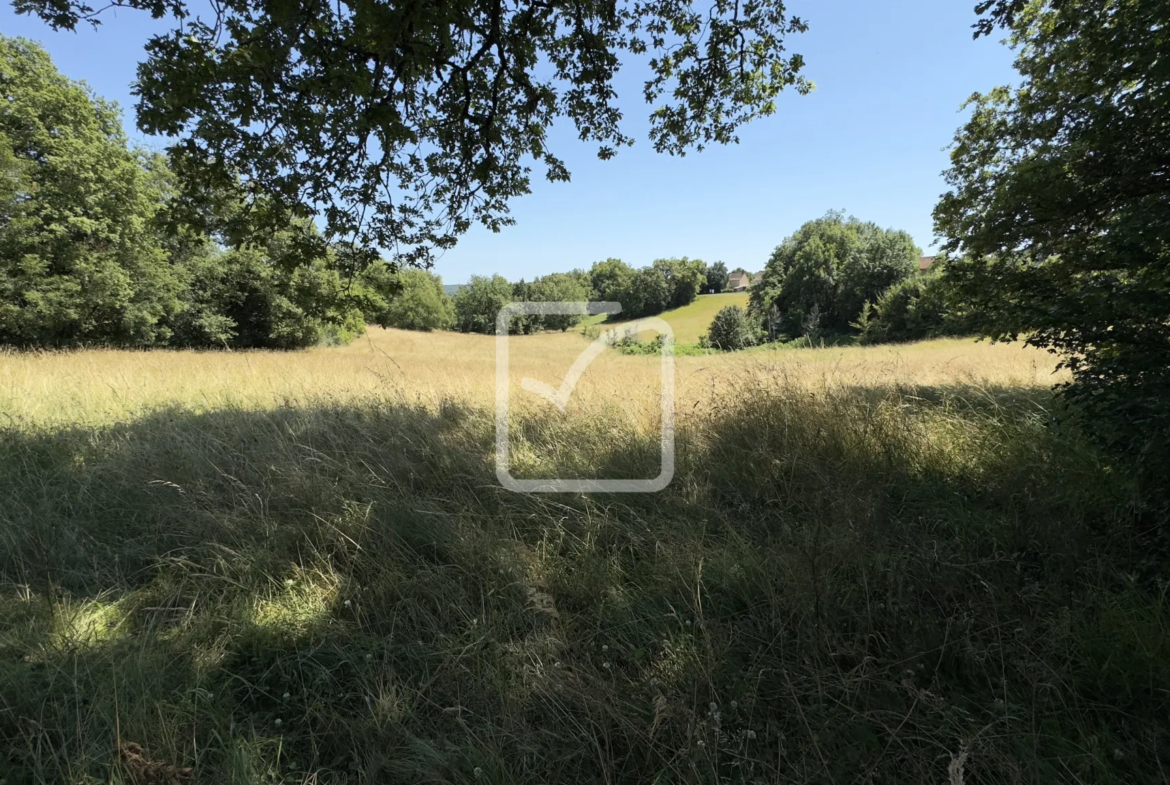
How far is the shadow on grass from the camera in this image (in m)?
1.53

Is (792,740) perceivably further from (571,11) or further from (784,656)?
(571,11)

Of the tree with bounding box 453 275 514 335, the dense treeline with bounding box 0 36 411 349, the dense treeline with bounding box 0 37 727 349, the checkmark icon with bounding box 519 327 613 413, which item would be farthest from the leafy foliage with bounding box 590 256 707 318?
the checkmark icon with bounding box 519 327 613 413

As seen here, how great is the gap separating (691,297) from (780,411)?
6059cm

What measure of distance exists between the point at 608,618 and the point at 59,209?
24.9 meters

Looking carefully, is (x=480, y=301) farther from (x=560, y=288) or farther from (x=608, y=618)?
(x=608, y=618)

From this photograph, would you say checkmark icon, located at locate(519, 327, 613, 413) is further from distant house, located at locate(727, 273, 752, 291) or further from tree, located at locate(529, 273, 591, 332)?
distant house, located at locate(727, 273, 752, 291)

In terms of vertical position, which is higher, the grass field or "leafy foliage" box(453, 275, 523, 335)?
"leafy foliage" box(453, 275, 523, 335)

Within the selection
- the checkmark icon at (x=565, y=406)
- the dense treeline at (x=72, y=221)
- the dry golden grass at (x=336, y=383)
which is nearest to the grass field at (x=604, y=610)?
the checkmark icon at (x=565, y=406)

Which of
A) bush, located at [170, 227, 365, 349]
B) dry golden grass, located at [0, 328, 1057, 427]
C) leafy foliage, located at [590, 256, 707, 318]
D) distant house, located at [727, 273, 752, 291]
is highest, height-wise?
distant house, located at [727, 273, 752, 291]

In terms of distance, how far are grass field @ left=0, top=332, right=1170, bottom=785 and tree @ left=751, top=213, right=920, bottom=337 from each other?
146 ft

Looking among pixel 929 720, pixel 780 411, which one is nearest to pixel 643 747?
pixel 929 720

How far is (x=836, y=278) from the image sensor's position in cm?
5147

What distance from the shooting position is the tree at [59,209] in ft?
51.3

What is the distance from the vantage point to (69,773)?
1438mm
